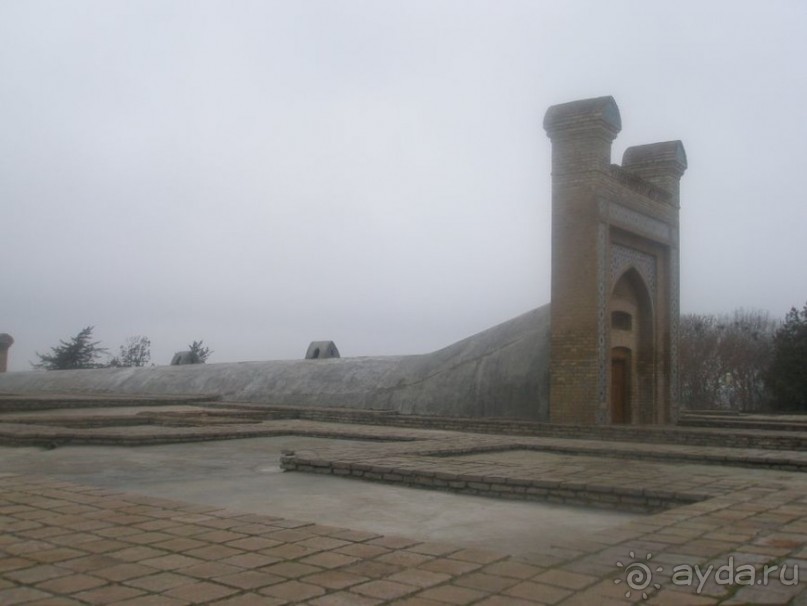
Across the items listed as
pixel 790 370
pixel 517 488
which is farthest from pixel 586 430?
pixel 790 370

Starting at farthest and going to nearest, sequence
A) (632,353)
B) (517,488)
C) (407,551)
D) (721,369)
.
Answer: (721,369) < (632,353) < (517,488) < (407,551)

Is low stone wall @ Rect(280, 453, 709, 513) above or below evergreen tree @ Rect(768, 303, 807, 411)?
below

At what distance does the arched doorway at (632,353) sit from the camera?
13445 millimetres

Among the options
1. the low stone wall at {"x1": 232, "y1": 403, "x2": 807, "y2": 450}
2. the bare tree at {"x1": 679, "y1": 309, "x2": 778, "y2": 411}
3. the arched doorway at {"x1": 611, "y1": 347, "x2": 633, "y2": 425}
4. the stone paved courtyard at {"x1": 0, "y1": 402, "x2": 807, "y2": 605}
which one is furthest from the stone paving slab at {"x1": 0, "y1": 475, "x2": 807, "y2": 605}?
the bare tree at {"x1": 679, "y1": 309, "x2": 778, "y2": 411}

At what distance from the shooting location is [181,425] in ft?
33.3

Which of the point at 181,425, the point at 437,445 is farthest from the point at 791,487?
the point at 181,425

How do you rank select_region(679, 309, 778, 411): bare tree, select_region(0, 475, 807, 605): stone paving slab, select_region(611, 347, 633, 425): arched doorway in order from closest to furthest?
select_region(0, 475, 807, 605): stone paving slab
select_region(611, 347, 633, 425): arched doorway
select_region(679, 309, 778, 411): bare tree

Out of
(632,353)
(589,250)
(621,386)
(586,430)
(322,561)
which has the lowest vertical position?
(322,561)

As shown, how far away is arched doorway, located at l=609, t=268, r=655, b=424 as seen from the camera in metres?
13.4

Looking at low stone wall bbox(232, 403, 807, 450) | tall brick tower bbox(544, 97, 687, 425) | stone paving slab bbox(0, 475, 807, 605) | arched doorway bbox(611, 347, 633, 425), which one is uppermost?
tall brick tower bbox(544, 97, 687, 425)

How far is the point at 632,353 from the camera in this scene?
545 inches

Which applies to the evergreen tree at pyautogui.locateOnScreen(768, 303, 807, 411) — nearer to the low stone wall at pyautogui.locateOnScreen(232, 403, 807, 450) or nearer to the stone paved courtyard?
the low stone wall at pyautogui.locateOnScreen(232, 403, 807, 450)

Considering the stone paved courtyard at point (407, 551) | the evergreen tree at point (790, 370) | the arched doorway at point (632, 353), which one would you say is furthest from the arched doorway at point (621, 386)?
the evergreen tree at point (790, 370)

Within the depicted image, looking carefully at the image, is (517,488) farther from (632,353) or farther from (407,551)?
(632,353)
